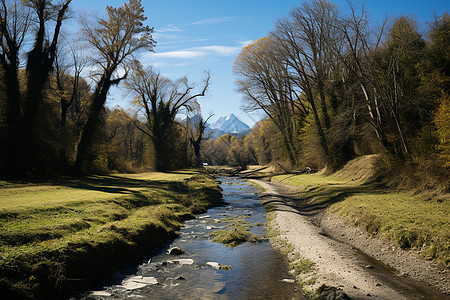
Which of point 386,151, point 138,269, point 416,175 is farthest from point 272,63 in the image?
point 138,269

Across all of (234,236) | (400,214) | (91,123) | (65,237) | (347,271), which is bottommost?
(234,236)

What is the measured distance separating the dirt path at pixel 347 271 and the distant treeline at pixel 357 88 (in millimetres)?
7237

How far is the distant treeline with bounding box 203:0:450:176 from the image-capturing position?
16.6 meters

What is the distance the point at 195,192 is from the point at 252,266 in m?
14.6

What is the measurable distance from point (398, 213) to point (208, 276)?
7.45m

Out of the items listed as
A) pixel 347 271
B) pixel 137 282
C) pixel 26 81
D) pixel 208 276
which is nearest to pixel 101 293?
pixel 137 282

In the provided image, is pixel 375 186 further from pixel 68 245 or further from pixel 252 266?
pixel 68 245

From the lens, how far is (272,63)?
35.8 m

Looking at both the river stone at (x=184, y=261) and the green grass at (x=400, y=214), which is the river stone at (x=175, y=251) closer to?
the river stone at (x=184, y=261)

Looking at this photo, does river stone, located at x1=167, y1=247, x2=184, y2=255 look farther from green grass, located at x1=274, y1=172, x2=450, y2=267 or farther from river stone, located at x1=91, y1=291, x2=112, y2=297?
green grass, located at x1=274, y1=172, x2=450, y2=267

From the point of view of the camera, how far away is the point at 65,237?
8.25 m

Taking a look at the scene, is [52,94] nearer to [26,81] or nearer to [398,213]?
[26,81]

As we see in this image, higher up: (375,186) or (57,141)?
(57,141)

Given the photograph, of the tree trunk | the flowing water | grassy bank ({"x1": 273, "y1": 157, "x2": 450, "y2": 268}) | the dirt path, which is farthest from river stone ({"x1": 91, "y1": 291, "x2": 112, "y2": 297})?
the tree trunk
